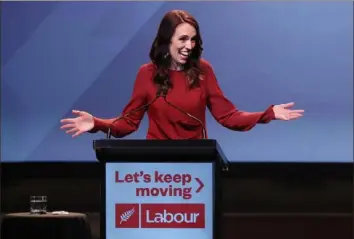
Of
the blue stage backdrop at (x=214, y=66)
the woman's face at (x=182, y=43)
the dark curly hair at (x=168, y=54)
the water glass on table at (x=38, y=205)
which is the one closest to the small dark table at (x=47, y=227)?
the water glass on table at (x=38, y=205)

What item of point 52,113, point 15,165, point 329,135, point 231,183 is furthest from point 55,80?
point 329,135

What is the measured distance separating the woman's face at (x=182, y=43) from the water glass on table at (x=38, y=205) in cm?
113

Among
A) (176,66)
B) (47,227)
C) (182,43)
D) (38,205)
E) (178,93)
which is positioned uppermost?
(182,43)

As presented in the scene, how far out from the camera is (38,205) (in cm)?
402

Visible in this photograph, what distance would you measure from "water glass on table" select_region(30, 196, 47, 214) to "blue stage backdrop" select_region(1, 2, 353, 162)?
10.2 inches

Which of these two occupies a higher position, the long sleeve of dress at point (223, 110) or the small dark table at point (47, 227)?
the long sleeve of dress at point (223, 110)

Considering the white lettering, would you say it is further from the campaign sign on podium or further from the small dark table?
the small dark table

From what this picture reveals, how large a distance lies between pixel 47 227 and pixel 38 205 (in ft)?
1.05

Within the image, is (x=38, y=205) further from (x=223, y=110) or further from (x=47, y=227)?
(x=223, y=110)

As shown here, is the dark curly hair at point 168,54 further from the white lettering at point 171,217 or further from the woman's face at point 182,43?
the white lettering at point 171,217

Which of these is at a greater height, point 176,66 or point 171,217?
point 176,66

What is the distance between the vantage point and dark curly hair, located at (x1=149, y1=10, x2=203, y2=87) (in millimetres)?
3529

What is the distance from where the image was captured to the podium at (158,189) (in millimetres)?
2459

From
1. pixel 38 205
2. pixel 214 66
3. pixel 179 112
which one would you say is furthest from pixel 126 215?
pixel 214 66
